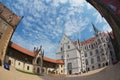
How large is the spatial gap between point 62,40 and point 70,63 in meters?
13.6

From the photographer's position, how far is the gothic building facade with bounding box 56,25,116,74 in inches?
3024

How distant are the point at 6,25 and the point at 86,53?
150 ft

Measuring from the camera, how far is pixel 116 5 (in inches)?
914

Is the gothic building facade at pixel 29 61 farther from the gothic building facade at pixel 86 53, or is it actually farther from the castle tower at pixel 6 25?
the gothic building facade at pixel 86 53

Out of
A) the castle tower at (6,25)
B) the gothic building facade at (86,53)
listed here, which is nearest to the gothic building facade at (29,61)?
the castle tower at (6,25)

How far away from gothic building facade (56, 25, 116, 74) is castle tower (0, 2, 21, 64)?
118ft

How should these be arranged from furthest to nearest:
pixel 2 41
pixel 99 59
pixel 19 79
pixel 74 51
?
pixel 74 51, pixel 99 59, pixel 2 41, pixel 19 79

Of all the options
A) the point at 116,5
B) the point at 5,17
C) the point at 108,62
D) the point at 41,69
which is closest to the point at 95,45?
the point at 108,62

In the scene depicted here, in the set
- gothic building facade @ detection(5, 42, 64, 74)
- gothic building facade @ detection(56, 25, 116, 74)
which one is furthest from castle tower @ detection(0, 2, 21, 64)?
gothic building facade @ detection(56, 25, 116, 74)

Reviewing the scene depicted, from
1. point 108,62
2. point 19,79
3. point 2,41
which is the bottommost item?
point 19,79

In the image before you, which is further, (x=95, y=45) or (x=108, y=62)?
(x=95, y=45)

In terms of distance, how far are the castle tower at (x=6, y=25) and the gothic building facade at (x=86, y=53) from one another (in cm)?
3601

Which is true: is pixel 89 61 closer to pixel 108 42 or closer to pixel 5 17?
pixel 108 42

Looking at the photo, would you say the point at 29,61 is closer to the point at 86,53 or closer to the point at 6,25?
the point at 6,25
